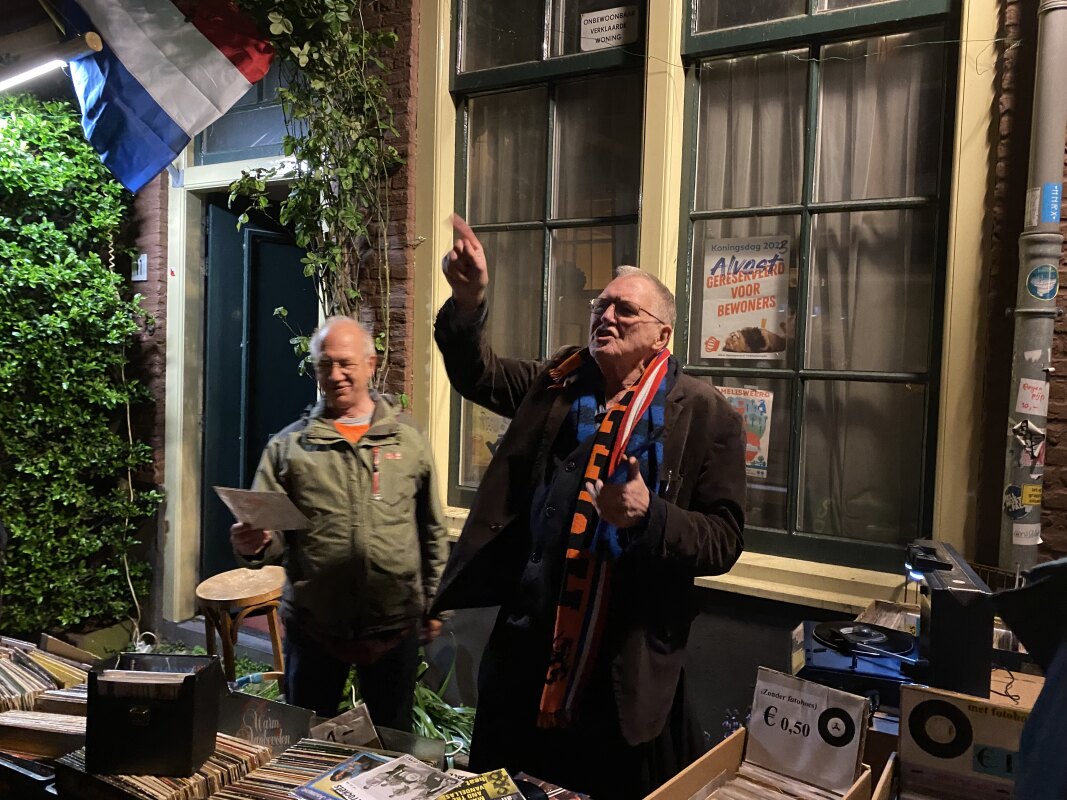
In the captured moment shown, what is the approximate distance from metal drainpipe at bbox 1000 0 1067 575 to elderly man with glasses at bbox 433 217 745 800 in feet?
4.11

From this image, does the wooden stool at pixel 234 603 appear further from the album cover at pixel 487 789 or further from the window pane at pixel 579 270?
the album cover at pixel 487 789

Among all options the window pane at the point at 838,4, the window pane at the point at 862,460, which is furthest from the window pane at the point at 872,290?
the window pane at the point at 838,4

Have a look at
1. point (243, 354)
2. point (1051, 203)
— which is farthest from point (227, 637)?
point (1051, 203)

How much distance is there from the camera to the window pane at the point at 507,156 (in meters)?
3.86

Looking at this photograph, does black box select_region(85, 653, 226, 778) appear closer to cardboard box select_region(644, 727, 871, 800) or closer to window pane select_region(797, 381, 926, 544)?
cardboard box select_region(644, 727, 871, 800)

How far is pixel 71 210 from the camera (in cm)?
484

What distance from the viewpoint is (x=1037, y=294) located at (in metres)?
2.55

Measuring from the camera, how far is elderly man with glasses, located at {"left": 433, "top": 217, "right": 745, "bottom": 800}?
1848 millimetres

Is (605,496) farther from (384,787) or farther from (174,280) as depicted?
(174,280)

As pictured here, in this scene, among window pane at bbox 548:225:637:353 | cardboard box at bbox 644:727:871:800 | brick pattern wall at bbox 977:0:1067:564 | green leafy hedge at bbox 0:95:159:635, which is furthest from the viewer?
green leafy hedge at bbox 0:95:159:635

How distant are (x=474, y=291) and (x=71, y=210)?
3960 millimetres

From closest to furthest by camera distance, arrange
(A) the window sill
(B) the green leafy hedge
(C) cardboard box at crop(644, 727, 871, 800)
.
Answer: (C) cardboard box at crop(644, 727, 871, 800)
(A) the window sill
(B) the green leafy hedge

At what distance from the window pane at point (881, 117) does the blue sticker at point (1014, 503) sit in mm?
1154

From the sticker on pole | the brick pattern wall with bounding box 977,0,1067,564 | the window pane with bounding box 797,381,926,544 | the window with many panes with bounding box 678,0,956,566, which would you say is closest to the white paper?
the window with many panes with bounding box 678,0,956,566
